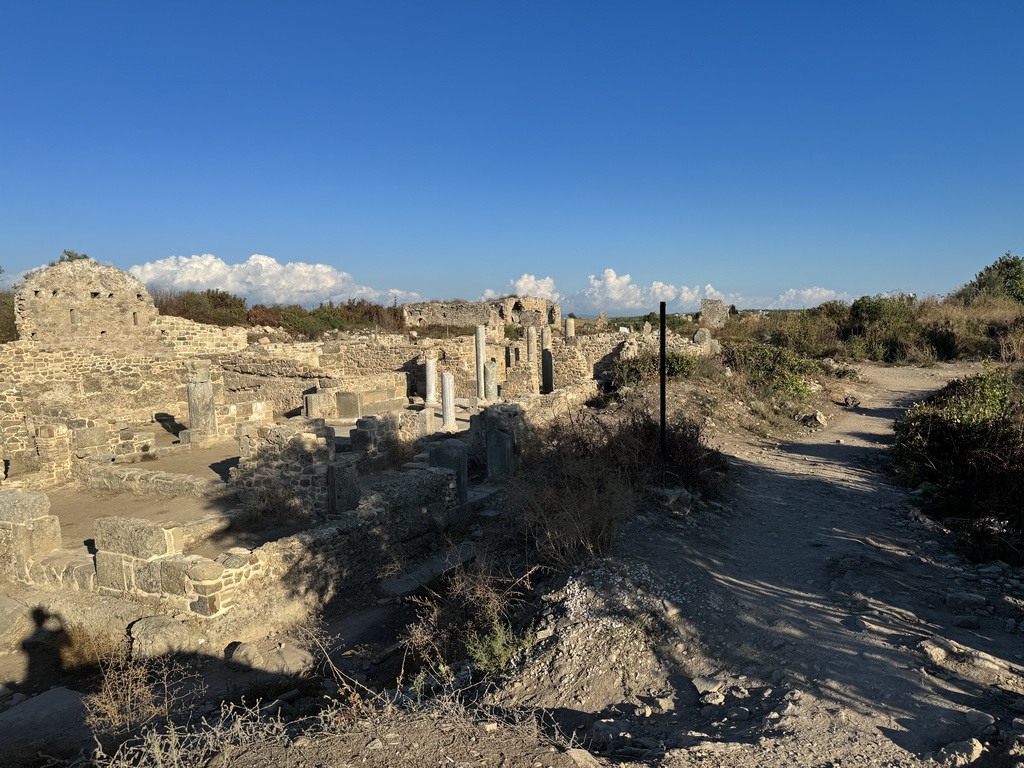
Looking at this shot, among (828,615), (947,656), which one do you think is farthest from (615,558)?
(947,656)

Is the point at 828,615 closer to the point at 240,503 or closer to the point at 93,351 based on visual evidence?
the point at 240,503

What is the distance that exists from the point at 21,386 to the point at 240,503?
10927mm

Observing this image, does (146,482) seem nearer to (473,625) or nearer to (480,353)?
(473,625)

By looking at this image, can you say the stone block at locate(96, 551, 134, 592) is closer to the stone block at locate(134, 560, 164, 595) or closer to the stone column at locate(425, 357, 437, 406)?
the stone block at locate(134, 560, 164, 595)

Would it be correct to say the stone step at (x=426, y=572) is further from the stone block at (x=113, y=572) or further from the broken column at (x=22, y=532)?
the broken column at (x=22, y=532)

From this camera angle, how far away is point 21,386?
15641 mm

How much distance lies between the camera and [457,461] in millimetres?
9422

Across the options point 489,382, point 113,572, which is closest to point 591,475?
point 113,572

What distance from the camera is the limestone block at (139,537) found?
6.74 metres

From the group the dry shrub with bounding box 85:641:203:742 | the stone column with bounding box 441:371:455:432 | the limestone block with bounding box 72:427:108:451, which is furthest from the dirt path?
the limestone block with bounding box 72:427:108:451

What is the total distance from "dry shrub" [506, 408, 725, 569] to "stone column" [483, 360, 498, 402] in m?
6.32

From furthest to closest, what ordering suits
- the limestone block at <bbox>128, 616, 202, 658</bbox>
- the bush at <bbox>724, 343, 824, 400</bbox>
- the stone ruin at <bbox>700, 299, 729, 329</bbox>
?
the stone ruin at <bbox>700, 299, 729, 329</bbox>
the bush at <bbox>724, 343, 824, 400</bbox>
the limestone block at <bbox>128, 616, 202, 658</bbox>

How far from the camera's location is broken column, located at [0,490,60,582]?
298 inches

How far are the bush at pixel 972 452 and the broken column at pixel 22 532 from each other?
36.4 feet
